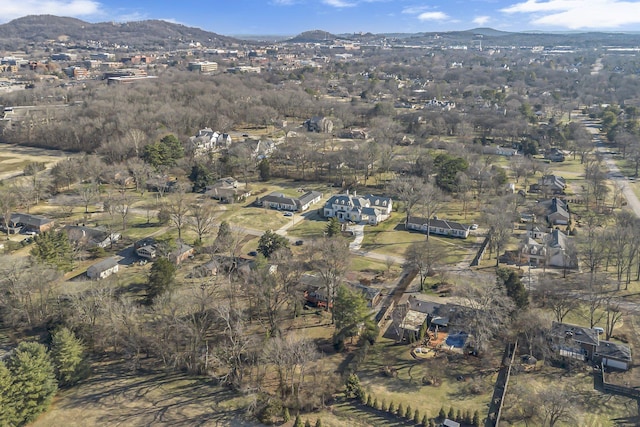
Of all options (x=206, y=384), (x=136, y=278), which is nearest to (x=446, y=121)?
(x=136, y=278)

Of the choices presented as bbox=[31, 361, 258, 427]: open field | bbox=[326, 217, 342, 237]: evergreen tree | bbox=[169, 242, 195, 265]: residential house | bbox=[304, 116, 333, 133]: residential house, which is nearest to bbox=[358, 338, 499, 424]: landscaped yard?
bbox=[31, 361, 258, 427]: open field

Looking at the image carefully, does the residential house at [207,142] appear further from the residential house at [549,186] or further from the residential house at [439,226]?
the residential house at [549,186]

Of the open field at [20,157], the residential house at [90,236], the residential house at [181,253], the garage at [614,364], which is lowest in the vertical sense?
the garage at [614,364]

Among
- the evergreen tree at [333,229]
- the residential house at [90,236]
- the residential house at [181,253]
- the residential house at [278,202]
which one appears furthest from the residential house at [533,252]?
the residential house at [90,236]

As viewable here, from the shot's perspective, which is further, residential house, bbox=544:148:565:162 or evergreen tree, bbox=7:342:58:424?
residential house, bbox=544:148:565:162

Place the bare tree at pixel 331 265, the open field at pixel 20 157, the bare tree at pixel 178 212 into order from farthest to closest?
1. the open field at pixel 20 157
2. the bare tree at pixel 178 212
3. the bare tree at pixel 331 265

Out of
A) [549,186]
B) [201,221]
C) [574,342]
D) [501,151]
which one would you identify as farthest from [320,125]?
[574,342]

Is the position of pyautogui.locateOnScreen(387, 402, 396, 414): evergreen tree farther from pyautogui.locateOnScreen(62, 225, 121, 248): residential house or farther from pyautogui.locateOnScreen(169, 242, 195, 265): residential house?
pyautogui.locateOnScreen(62, 225, 121, 248): residential house
